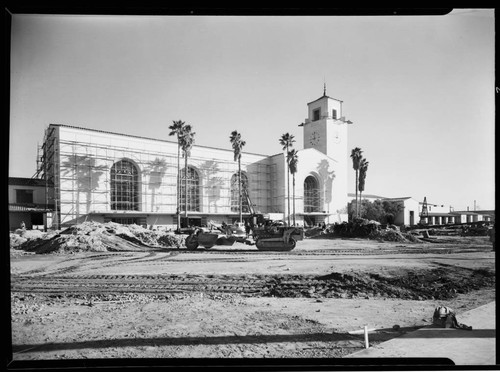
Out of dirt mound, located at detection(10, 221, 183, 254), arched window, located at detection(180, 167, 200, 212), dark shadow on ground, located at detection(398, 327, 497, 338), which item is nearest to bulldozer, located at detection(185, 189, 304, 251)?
arched window, located at detection(180, 167, 200, 212)

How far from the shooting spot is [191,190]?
45.0ft

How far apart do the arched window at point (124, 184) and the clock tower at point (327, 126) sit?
8573 mm

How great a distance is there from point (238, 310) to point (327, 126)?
253 inches

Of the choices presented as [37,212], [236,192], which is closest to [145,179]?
[236,192]

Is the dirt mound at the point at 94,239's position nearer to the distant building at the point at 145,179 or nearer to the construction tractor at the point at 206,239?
the distant building at the point at 145,179

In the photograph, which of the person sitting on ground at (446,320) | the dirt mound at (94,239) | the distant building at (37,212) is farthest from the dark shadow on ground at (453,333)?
the distant building at (37,212)

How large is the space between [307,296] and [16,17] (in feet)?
23.0

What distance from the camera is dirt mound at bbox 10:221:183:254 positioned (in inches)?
525

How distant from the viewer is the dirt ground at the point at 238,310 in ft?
13.4

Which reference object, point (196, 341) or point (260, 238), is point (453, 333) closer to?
point (196, 341)

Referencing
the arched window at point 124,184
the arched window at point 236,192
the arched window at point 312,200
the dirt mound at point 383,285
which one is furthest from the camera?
the arched window at point 312,200

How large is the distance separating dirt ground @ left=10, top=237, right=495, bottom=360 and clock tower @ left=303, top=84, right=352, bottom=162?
3.89 meters

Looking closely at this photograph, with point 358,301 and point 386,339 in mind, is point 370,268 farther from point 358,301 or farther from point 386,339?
point 386,339
